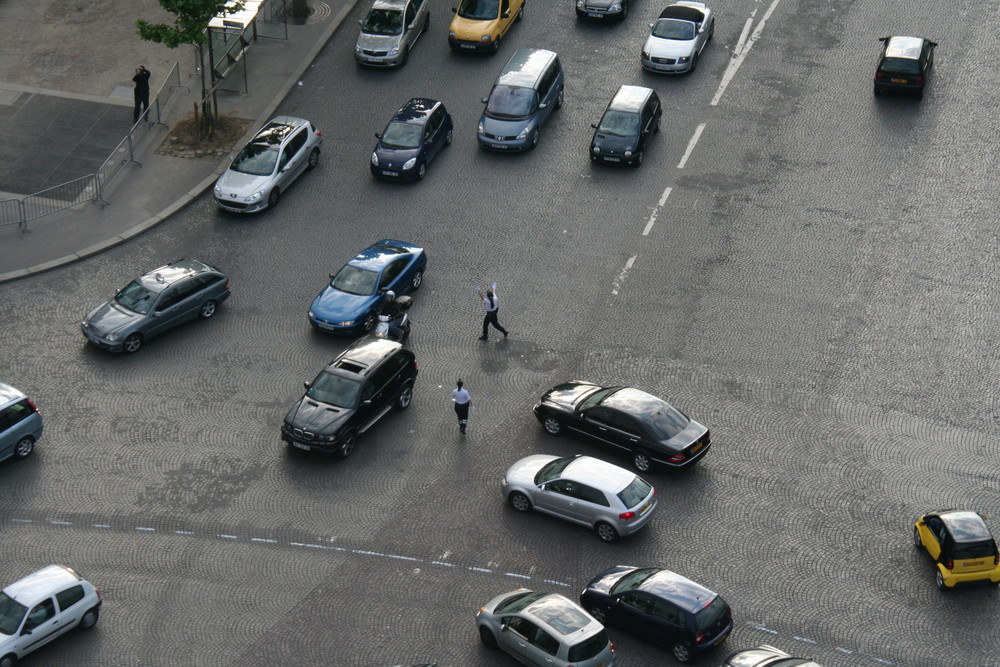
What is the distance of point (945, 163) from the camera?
42.8m

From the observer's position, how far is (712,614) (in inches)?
1030

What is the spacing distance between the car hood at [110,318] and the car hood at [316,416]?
19.4ft

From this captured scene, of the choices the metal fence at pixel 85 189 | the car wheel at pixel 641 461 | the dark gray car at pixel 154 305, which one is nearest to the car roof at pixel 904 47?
the car wheel at pixel 641 461

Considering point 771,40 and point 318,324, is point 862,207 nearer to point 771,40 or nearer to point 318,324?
point 771,40

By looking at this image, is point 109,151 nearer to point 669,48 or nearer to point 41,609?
point 669,48

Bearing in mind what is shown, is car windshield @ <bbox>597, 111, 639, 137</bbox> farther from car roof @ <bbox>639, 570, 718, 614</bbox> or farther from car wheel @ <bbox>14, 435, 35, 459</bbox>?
car wheel @ <bbox>14, 435, 35, 459</bbox>

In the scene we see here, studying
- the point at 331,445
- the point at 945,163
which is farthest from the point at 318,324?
the point at 945,163

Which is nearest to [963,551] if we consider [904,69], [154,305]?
[154,305]

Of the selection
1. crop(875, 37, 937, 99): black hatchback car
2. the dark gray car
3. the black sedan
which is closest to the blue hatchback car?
the dark gray car

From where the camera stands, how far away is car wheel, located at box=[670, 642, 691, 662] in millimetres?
26094

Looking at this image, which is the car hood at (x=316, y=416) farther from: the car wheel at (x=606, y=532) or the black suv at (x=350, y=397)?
the car wheel at (x=606, y=532)

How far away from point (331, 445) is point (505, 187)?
13607mm

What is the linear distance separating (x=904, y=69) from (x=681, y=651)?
2592 cm

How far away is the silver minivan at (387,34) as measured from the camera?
47.3 meters
